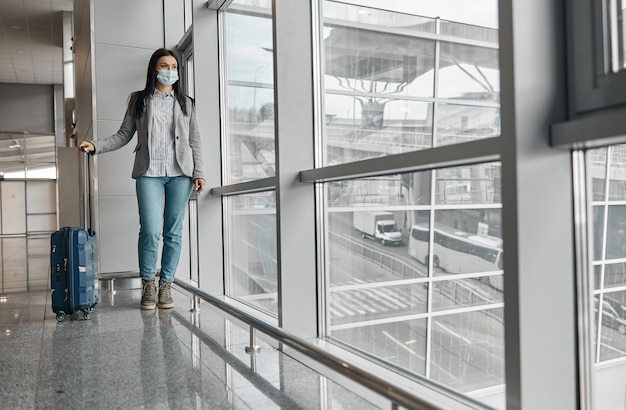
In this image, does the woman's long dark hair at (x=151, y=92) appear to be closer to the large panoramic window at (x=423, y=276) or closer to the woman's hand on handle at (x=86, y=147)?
the woman's hand on handle at (x=86, y=147)

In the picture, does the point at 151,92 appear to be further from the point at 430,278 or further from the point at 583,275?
the point at 430,278

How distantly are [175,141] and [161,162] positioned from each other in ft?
0.54

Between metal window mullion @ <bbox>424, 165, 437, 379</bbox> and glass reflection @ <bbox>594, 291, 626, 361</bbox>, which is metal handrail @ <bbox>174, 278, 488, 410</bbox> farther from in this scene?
metal window mullion @ <bbox>424, 165, 437, 379</bbox>

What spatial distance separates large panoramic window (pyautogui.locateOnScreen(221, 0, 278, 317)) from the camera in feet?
13.1

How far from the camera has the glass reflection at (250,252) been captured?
4.07 meters

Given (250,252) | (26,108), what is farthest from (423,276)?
(26,108)

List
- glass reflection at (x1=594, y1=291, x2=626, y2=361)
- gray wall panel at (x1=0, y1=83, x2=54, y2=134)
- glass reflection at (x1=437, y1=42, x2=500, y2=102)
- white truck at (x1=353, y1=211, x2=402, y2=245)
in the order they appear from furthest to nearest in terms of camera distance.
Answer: gray wall panel at (x1=0, y1=83, x2=54, y2=134)
white truck at (x1=353, y1=211, x2=402, y2=245)
glass reflection at (x1=437, y1=42, x2=500, y2=102)
glass reflection at (x1=594, y1=291, x2=626, y2=361)

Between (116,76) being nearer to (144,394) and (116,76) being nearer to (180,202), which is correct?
(180,202)

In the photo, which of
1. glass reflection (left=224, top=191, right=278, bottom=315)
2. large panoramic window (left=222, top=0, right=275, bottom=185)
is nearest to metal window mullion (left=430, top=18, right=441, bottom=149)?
large panoramic window (left=222, top=0, right=275, bottom=185)

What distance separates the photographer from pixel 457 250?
5.63 m

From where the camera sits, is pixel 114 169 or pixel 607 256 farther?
pixel 114 169

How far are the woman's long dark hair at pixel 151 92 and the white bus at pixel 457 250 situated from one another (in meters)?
2.88

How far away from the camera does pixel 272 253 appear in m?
4.08

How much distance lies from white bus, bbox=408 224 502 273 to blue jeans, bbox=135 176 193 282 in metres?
2.74
